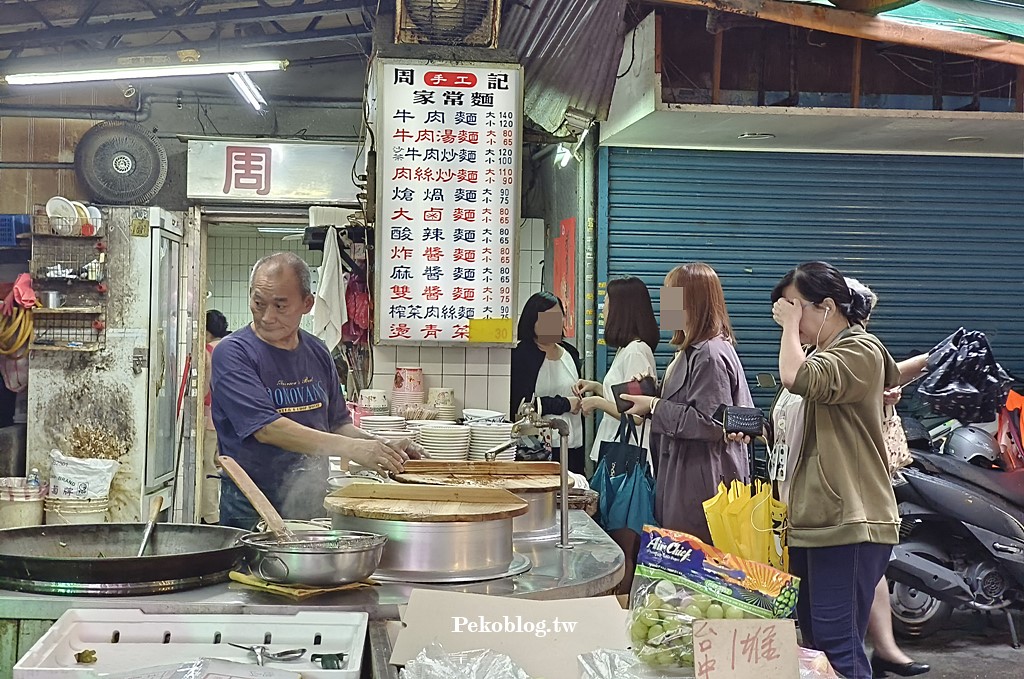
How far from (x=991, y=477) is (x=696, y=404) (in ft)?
7.57

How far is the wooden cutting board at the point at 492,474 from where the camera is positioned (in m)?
3.19

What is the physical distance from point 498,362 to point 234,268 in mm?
8788

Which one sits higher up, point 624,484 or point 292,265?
point 292,265

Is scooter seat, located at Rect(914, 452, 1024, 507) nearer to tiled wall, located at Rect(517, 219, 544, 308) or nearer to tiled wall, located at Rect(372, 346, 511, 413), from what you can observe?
tiled wall, located at Rect(372, 346, 511, 413)

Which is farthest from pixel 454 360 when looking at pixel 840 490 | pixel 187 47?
pixel 187 47

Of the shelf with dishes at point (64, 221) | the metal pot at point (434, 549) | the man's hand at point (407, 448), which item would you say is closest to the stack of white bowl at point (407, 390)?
the man's hand at point (407, 448)

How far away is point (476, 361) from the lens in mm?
5441

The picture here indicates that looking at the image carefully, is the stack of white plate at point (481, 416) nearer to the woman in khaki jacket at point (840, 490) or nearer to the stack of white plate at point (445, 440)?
the stack of white plate at point (445, 440)

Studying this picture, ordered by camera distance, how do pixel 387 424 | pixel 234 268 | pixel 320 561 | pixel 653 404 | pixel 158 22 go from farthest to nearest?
pixel 234 268
pixel 158 22
pixel 387 424
pixel 653 404
pixel 320 561

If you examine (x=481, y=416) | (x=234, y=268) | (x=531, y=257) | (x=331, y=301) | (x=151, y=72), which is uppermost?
(x=151, y=72)

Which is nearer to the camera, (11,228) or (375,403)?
(375,403)

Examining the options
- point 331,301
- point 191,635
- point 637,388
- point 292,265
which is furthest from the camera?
point 331,301

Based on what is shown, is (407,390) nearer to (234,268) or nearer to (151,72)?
(151,72)

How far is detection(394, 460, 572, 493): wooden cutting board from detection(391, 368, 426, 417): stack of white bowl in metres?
1.80
